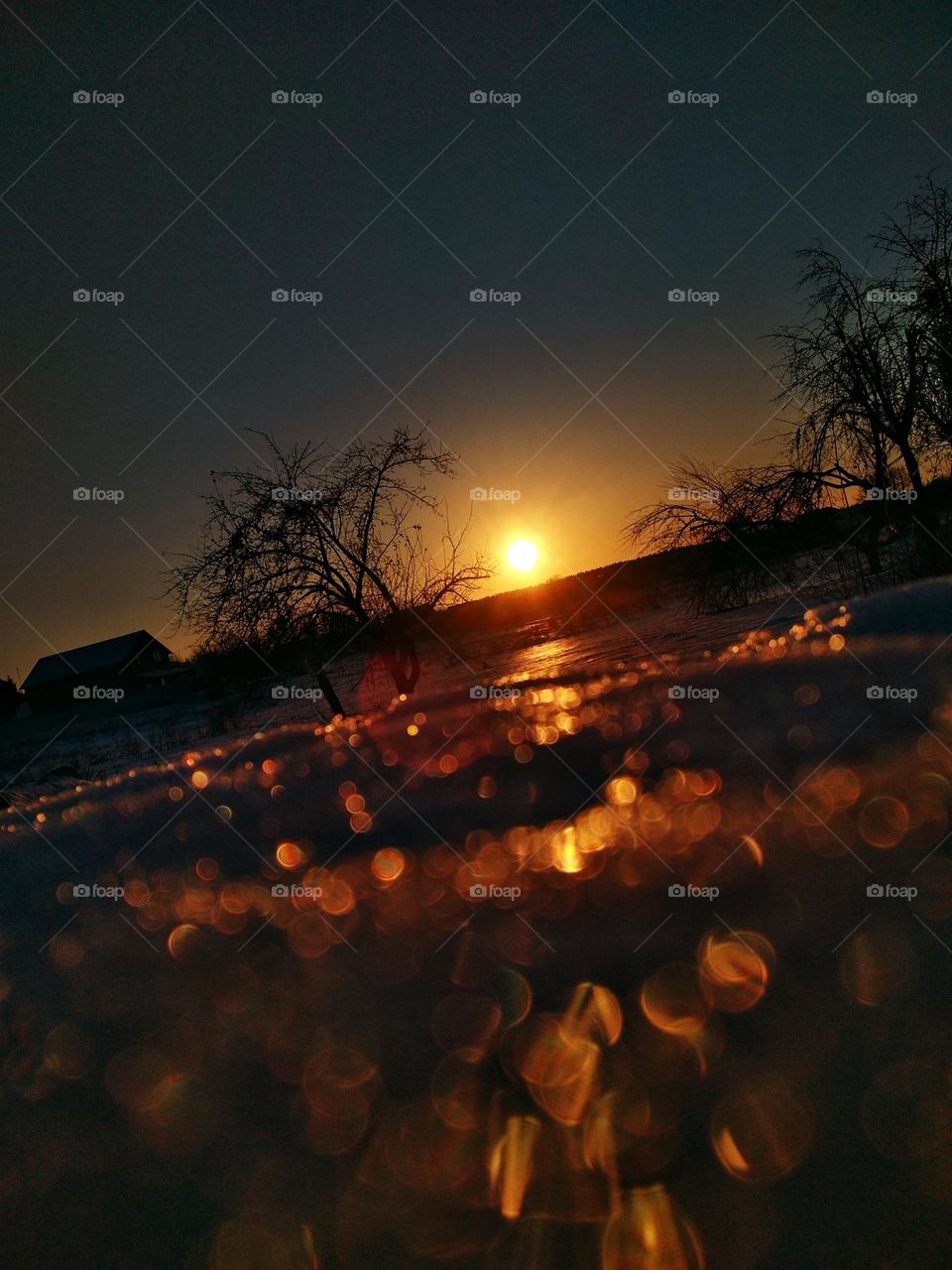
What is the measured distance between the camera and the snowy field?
45cm

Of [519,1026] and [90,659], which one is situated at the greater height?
[90,659]

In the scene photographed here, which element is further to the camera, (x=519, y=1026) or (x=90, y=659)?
(x=90, y=659)

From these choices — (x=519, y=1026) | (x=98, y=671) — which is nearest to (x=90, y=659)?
(x=98, y=671)

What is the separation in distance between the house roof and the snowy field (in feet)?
177

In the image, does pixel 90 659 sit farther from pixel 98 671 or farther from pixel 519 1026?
pixel 519 1026

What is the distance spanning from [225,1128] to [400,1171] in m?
0.14

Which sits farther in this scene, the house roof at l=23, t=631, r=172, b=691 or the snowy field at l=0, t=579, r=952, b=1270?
the house roof at l=23, t=631, r=172, b=691

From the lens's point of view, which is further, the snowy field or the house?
the house

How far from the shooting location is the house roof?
165ft

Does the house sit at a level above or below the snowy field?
above

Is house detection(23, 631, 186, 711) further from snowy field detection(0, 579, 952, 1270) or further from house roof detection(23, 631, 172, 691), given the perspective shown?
snowy field detection(0, 579, 952, 1270)

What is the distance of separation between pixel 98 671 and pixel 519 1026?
56.0 meters

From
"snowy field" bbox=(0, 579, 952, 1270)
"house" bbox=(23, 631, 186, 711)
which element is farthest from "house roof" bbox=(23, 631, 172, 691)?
"snowy field" bbox=(0, 579, 952, 1270)

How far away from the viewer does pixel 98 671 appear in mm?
50094
